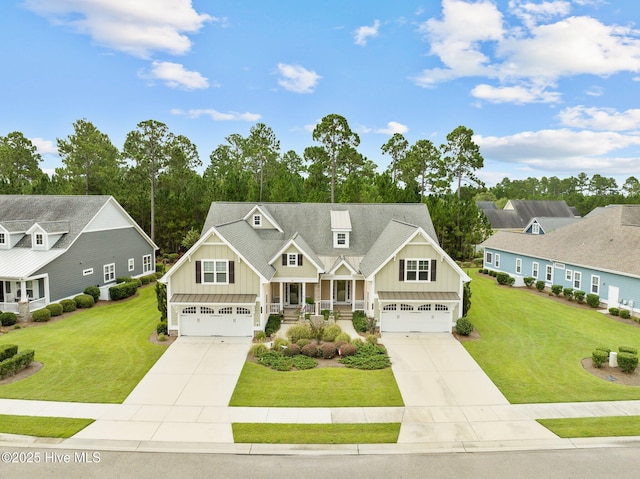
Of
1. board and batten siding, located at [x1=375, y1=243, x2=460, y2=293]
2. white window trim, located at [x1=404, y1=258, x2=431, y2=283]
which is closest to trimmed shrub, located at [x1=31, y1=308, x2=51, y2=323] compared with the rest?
board and batten siding, located at [x1=375, y1=243, x2=460, y2=293]

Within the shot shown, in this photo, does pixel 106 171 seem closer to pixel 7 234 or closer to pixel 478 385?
pixel 7 234

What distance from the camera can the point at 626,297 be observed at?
26.0 m

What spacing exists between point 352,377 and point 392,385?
1.70 m

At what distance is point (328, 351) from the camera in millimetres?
18828

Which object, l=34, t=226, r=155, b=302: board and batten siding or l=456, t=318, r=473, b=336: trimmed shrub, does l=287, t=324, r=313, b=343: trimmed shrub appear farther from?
l=34, t=226, r=155, b=302: board and batten siding

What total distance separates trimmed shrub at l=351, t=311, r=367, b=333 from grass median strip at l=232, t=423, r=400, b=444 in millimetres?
9415

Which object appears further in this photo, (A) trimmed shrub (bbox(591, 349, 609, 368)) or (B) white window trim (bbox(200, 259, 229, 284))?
(B) white window trim (bbox(200, 259, 229, 284))

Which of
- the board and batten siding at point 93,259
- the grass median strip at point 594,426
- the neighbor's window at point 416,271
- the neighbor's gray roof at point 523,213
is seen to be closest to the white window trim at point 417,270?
the neighbor's window at point 416,271

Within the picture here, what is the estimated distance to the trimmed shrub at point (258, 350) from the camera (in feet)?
62.1

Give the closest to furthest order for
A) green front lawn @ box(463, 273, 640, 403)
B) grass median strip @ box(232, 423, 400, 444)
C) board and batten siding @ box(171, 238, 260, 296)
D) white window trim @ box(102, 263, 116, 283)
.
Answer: grass median strip @ box(232, 423, 400, 444), green front lawn @ box(463, 273, 640, 403), board and batten siding @ box(171, 238, 260, 296), white window trim @ box(102, 263, 116, 283)

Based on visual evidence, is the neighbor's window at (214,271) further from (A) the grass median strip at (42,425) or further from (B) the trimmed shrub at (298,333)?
(A) the grass median strip at (42,425)

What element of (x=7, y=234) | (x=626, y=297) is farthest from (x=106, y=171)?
(x=626, y=297)

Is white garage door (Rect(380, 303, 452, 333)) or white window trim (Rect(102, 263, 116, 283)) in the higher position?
white window trim (Rect(102, 263, 116, 283))

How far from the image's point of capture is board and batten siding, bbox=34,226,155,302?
89.9ft
